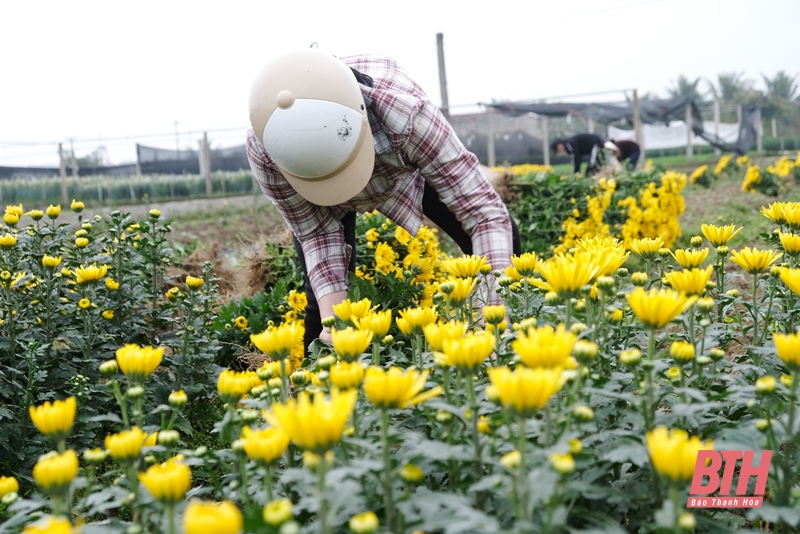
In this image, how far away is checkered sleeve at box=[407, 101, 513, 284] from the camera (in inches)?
91.0

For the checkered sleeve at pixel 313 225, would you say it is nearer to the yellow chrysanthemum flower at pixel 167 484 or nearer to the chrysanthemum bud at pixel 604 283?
the chrysanthemum bud at pixel 604 283

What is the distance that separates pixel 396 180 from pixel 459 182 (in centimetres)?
32

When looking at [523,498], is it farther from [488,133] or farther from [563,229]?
[488,133]

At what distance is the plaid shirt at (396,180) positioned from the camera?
2.30 m

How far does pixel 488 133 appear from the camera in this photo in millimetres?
15547

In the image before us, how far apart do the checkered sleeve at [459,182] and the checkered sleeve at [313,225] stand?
47 centimetres

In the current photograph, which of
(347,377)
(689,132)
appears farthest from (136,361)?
(689,132)

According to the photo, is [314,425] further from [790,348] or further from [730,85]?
[730,85]

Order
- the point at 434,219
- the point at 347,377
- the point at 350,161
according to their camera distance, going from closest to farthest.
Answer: the point at 347,377 < the point at 350,161 < the point at 434,219

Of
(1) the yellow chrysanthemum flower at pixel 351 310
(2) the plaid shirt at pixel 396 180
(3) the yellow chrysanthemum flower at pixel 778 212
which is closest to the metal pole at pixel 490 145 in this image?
(2) the plaid shirt at pixel 396 180

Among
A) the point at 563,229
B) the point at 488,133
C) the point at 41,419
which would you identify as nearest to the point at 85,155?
the point at 488,133

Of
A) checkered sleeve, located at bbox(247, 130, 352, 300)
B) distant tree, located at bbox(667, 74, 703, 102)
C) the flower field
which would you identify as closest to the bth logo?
the flower field

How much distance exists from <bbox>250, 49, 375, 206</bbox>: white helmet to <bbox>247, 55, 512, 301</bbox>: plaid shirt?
0.86 feet

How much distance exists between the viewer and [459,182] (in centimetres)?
242
